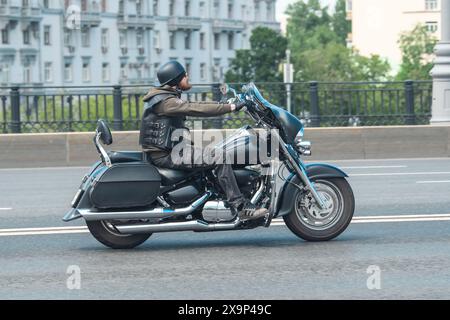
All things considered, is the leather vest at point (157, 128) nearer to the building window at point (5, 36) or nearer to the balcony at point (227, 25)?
the building window at point (5, 36)

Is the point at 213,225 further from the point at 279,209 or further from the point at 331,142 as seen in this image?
the point at 331,142

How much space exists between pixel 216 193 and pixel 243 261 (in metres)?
0.86

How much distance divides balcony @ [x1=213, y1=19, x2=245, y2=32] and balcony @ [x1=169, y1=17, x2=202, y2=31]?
4.41 metres

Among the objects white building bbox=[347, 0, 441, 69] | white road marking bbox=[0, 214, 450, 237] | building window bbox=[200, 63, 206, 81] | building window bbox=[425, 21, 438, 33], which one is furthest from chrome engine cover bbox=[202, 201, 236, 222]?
building window bbox=[425, 21, 438, 33]

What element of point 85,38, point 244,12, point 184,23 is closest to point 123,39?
point 85,38

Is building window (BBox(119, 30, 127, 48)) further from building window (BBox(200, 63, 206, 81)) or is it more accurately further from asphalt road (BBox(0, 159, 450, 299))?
asphalt road (BBox(0, 159, 450, 299))

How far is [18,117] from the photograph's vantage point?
2047 centimetres

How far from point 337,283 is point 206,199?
1.91 m

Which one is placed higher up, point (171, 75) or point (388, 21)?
point (388, 21)

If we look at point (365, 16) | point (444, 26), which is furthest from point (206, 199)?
point (365, 16)

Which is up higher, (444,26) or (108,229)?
(444,26)

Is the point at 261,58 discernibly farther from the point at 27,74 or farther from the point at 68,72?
the point at 27,74

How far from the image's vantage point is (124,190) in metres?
9.67
